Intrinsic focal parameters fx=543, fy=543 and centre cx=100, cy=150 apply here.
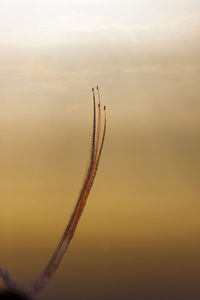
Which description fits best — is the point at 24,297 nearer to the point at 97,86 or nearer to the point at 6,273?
the point at 6,273

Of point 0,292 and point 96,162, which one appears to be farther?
point 96,162

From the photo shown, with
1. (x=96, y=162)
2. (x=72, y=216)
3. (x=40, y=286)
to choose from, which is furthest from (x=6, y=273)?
(x=96, y=162)

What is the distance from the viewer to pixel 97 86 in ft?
26.2

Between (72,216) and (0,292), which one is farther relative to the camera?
(72,216)

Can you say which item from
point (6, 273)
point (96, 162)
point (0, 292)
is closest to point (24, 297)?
point (0, 292)

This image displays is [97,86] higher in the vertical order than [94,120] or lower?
higher

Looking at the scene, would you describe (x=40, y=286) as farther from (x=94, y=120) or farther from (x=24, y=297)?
(x=24, y=297)

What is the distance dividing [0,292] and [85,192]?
610 cm

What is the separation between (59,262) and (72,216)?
2.18 ft

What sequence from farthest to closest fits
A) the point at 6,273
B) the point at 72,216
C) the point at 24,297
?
the point at 72,216 < the point at 6,273 < the point at 24,297

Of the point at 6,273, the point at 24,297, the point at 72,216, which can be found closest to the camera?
the point at 24,297

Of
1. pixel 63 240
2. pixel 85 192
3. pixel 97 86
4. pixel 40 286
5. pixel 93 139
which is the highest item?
pixel 97 86

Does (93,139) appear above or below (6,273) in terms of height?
above

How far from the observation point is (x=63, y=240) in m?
7.60
